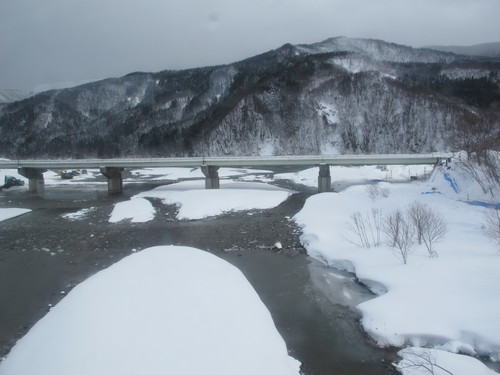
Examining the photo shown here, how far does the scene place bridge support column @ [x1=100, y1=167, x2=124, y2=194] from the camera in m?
43.6

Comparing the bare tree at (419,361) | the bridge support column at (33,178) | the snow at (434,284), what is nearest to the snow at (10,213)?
the bridge support column at (33,178)

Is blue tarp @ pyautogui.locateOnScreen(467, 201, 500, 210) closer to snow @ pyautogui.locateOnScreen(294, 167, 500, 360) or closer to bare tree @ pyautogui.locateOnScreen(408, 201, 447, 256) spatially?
snow @ pyautogui.locateOnScreen(294, 167, 500, 360)

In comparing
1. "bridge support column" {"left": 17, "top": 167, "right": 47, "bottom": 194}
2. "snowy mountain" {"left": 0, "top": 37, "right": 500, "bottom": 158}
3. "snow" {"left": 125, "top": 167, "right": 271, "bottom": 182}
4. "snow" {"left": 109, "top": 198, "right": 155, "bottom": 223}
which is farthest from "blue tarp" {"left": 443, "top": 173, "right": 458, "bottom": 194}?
"bridge support column" {"left": 17, "top": 167, "right": 47, "bottom": 194}

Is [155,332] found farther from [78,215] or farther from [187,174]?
[187,174]

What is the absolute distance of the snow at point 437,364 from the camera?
7045mm

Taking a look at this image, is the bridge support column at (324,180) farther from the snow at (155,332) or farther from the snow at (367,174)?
the snow at (155,332)

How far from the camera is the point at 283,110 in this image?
11488cm

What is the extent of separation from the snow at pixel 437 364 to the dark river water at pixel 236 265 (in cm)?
43

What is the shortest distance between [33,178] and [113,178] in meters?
15.1

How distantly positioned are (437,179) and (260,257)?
76.6 ft

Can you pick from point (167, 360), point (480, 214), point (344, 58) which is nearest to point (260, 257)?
point (167, 360)

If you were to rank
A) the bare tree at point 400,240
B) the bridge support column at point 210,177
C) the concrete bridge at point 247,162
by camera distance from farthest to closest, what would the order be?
the bridge support column at point 210,177 < the concrete bridge at point 247,162 < the bare tree at point 400,240

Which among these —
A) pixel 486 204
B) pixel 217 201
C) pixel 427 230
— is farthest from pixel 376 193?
pixel 217 201

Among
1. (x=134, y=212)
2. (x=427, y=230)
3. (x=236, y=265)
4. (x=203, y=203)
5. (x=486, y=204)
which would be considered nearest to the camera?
(x=427, y=230)
